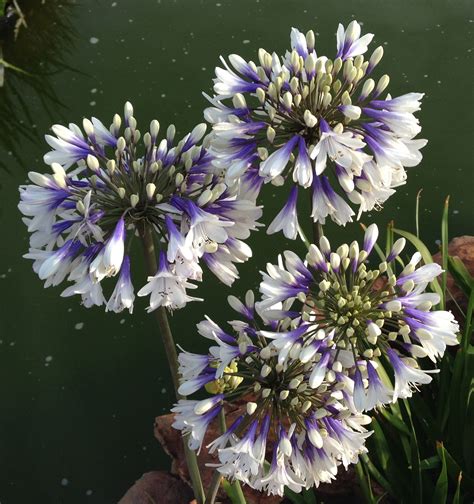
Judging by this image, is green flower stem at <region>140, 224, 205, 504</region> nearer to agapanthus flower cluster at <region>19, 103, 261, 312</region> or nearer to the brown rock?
agapanthus flower cluster at <region>19, 103, 261, 312</region>

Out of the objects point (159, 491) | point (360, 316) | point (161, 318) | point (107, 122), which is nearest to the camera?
point (360, 316)

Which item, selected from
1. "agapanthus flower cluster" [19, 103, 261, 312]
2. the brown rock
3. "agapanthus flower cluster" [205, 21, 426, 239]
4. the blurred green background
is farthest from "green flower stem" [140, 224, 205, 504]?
the blurred green background

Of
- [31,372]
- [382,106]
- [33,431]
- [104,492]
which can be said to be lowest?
[104,492]

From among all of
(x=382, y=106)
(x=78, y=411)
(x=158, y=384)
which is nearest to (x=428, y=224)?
(x=158, y=384)

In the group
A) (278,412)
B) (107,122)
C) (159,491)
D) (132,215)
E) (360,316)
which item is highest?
(107,122)

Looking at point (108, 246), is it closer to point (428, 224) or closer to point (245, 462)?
point (245, 462)

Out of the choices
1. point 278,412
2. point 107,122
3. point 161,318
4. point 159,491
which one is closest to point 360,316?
point 278,412

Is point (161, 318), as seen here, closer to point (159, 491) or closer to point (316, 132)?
point (316, 132)
